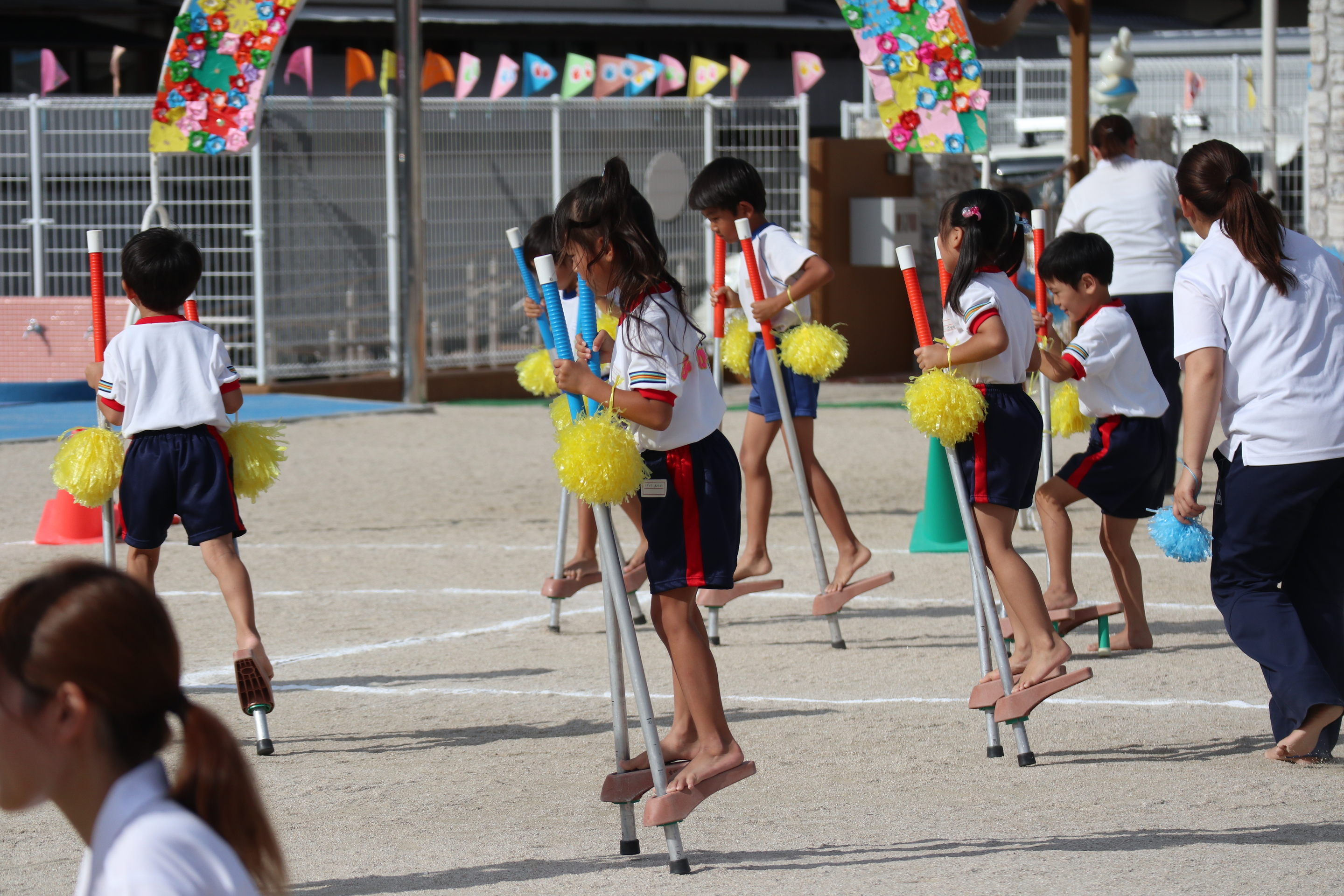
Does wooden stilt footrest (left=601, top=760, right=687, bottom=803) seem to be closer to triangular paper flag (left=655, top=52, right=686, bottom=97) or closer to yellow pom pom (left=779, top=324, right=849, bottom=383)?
yellow pom pom (left=779, top=324, right=849, bottom=383)

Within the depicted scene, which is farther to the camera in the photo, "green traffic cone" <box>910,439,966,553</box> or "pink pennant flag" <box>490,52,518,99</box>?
"pink pennant flag" <box>490,52,518,99</box>

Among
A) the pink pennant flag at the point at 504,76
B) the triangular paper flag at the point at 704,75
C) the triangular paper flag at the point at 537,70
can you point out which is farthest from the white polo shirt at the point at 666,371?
the pink pennant flag at the point at 504,76

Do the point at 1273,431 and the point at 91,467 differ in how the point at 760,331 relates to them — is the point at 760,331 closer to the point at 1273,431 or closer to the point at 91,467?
the point at 1273,431

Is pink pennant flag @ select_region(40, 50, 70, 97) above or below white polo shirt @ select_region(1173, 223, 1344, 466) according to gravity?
above

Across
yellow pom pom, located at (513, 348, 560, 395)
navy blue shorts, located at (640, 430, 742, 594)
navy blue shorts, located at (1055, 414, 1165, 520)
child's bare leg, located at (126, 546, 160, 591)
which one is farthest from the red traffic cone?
navy blue shorts, located at (640, 430, 742, 594)

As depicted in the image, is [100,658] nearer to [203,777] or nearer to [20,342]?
[203,777]

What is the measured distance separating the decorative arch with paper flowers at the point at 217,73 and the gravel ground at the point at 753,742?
501 cm

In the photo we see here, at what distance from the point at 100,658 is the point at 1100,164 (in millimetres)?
8371

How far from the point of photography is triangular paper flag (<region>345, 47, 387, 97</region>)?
19.2 meters

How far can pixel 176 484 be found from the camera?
5.38 meters

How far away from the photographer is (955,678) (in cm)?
630

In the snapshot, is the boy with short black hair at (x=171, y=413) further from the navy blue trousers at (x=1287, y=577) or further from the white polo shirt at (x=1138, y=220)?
the white polo shirt at (x=1138, y=220)

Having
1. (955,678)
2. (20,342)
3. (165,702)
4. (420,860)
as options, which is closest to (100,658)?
(165,702)

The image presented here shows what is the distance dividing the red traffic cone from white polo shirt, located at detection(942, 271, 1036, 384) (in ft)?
18.0
